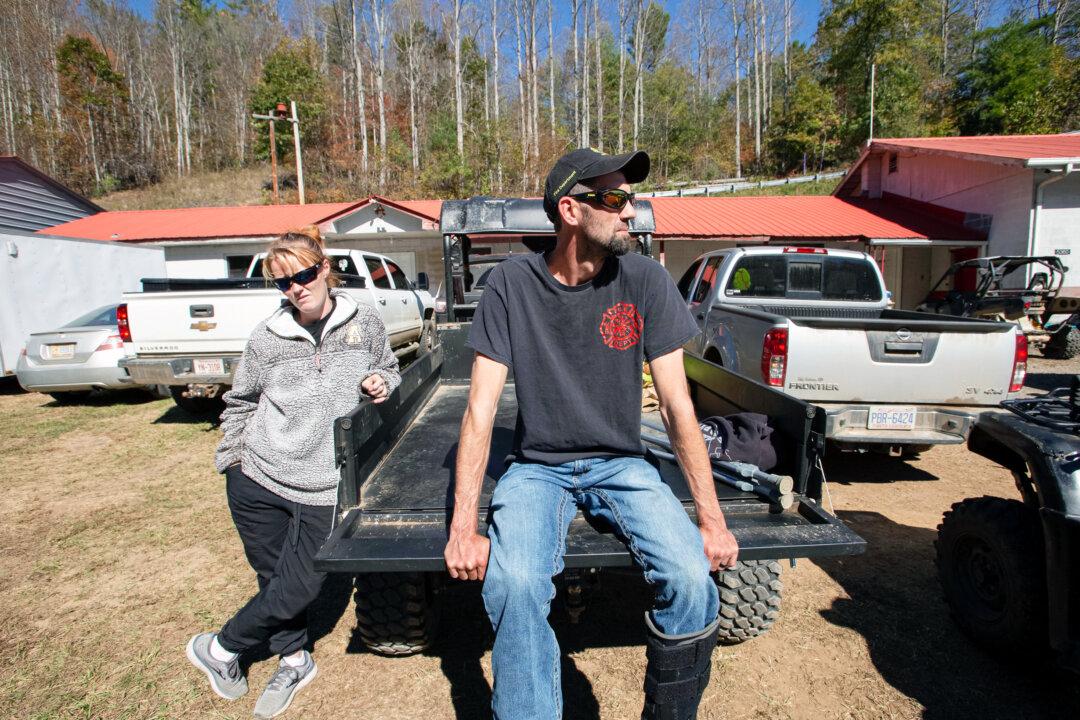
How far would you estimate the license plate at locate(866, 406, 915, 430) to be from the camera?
14.0 ft

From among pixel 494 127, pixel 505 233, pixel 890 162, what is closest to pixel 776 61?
pixel 494 127

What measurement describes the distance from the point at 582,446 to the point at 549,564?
0.45 m

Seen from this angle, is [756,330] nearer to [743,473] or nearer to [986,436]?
[986,436]

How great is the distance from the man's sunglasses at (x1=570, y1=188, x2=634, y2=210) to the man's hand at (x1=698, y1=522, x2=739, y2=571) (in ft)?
3.64

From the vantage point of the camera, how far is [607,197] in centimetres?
197

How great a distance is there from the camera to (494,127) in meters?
32.2

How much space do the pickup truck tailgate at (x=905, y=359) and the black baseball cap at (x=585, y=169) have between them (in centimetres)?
275

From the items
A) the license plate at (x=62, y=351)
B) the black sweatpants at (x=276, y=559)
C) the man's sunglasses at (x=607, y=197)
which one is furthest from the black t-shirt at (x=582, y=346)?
the license plate at (x=62, y=351)

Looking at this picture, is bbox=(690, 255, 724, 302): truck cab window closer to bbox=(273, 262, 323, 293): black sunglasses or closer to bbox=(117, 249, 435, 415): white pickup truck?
bbox=(117, 249, 435, 415): white pickup truck

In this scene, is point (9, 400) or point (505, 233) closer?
point (505, 233)

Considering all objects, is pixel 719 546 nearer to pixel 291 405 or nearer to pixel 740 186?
pixel 291 405

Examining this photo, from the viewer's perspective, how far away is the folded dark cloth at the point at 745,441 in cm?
270

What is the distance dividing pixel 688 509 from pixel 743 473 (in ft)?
0.96

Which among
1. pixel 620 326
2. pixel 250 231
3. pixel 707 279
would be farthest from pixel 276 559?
pixel 250 231
